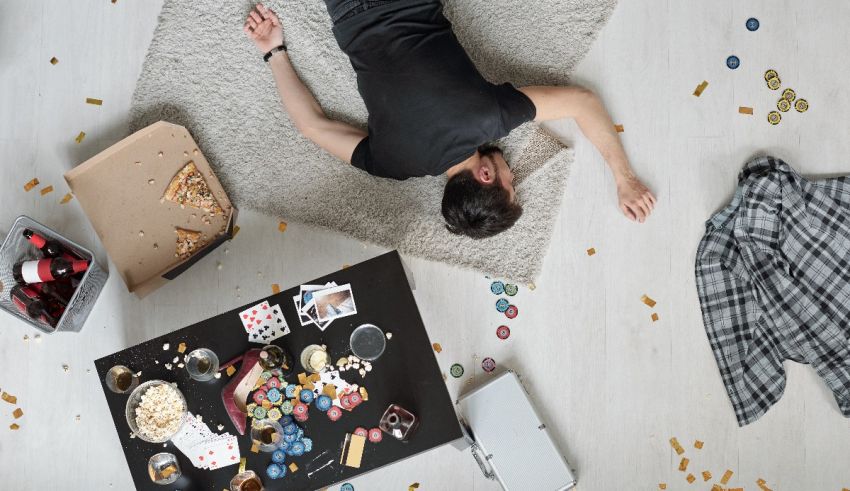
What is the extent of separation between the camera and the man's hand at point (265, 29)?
227 cm

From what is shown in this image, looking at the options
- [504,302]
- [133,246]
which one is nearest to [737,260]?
[504,302]

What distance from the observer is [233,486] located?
1792 mm

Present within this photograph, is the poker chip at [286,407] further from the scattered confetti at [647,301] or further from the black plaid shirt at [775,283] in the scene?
the black plaid shirt at [775,283]

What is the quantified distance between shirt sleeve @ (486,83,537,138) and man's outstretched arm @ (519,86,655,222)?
0.34 feet

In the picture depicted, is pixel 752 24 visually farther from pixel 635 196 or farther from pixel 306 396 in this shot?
pixel 306 396

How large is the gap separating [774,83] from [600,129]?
2.20 ft

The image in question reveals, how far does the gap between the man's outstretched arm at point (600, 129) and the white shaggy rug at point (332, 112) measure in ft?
0.45

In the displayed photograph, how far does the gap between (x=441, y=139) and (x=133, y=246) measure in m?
1.13

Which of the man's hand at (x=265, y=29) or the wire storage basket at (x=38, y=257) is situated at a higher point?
the man's hand at (x=265, y=29)

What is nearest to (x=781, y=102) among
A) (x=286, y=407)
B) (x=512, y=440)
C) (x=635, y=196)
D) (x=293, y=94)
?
(x=635, y=196)

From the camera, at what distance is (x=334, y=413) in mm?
1803

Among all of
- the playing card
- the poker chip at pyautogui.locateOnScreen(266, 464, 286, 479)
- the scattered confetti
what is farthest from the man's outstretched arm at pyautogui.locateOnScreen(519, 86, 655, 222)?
the poker chip at pyautogui.locateOnScreen(266, 464, 286, 479)

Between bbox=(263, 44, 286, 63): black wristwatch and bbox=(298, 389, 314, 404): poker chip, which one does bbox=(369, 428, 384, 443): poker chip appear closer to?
bbox=(298, 389, 314, 404): poker chip

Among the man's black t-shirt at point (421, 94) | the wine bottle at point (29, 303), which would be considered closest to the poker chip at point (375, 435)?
the man's black t-shirt at point (421, 94)
